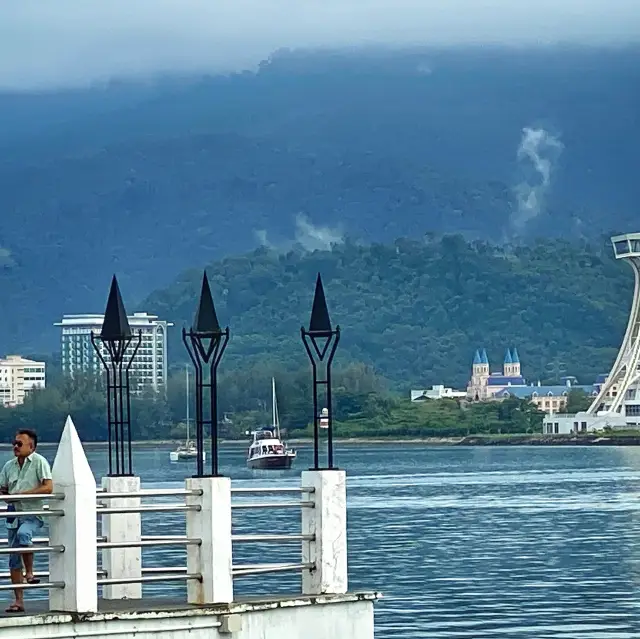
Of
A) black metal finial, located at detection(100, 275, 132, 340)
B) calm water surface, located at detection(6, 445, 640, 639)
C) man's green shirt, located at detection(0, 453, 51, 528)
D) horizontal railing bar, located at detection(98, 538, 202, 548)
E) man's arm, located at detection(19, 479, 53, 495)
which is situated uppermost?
black metal finial, located at detection(100, 275, 132, 340)

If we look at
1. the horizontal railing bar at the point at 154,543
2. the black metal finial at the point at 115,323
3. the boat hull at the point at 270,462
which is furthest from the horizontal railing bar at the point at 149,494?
the boat hull at the point at 270,462

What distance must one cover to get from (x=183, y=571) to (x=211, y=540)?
2.01ft

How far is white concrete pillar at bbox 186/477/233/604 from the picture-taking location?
1534cm

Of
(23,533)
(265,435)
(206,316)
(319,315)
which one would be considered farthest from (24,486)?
(265,435)

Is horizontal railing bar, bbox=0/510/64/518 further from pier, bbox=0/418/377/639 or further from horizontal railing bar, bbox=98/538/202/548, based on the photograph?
horizontal railing bar, bbox=98/538/202/548

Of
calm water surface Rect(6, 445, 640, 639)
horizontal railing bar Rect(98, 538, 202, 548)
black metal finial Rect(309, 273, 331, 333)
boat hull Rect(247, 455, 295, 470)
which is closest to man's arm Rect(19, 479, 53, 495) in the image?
horizontal railing bar Rect(98, 538, 202, 548)

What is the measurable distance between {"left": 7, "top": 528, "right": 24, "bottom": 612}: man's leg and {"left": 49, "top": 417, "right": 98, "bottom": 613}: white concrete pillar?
48cm

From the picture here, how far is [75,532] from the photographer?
570 inches

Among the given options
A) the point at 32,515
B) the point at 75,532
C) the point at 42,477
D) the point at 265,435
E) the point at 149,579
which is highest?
the point at 265,435

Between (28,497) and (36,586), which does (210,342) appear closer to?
(28,497)

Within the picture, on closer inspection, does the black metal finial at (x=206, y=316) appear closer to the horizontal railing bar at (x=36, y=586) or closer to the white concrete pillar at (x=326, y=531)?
the white concrete pillar at (x=326, y=531)

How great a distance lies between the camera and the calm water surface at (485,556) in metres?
42.6

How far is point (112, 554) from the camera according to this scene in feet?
56.7

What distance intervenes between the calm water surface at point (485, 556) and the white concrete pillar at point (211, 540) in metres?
Answer: 23.8
